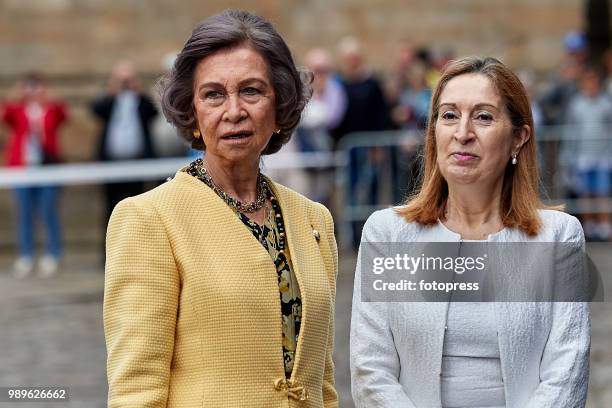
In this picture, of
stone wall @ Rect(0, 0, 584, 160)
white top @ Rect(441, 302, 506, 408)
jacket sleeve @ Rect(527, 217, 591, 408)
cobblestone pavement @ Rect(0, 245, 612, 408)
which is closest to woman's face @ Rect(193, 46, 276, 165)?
white top @ Rect(441, 302, 506, 408)

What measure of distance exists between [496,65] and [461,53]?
16.1 metres

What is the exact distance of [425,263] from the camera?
447cm

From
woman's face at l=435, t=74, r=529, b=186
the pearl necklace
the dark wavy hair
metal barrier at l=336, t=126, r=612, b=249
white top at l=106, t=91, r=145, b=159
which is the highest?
the dark wavy hair

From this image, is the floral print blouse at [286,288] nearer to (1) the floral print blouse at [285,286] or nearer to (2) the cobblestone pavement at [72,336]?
(1) the floral print blouse at [285,286]

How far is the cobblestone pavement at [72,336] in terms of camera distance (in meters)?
9.09

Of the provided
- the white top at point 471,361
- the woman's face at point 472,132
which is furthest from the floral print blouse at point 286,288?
the woman's face at point 472,132

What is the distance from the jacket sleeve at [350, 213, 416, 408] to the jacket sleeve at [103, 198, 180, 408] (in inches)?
23.2

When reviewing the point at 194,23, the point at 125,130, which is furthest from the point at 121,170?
the point at 194,23

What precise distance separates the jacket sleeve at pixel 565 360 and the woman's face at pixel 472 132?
1.44 feet

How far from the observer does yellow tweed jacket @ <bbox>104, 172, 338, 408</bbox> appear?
4.01m

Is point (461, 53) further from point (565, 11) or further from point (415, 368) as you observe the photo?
point (415, 368)

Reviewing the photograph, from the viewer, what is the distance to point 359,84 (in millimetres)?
15664

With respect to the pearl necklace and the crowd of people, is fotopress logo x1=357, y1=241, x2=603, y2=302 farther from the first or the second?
the crowd of people

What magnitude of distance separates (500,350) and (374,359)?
35cm
